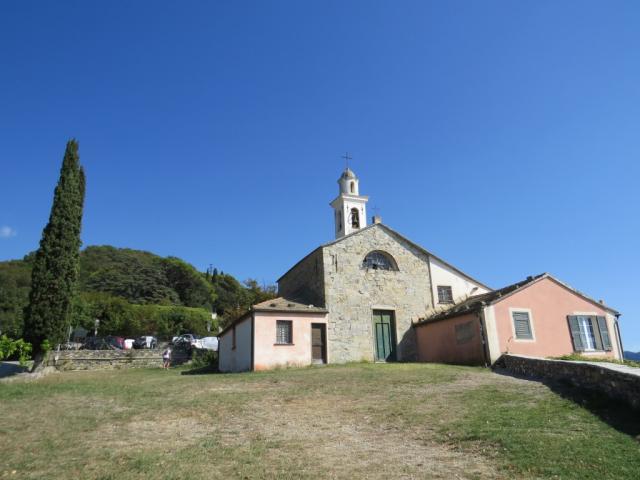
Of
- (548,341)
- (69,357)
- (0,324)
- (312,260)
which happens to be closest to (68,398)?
(312,260)

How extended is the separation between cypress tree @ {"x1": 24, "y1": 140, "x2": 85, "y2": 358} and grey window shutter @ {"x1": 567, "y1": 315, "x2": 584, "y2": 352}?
2281 centimetres

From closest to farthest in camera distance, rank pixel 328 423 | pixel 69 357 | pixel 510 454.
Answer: pixel 510 454, pixel 328 423, pixel 69 357

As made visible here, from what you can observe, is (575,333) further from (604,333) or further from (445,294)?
(445,294)

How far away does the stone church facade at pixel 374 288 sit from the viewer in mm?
22281

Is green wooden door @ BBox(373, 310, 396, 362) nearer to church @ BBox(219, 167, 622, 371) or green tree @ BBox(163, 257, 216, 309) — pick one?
church @ BBox(219, 167, 622, 371)

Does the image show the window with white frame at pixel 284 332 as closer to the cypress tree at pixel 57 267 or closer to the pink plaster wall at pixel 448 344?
the pink plaster wall at pixel 448 344

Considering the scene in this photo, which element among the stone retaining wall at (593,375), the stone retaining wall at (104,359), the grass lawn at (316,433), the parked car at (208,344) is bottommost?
the grass lawn at (316,433)

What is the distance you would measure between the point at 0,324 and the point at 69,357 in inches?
936

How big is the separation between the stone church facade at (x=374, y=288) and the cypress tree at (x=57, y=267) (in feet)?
36.3

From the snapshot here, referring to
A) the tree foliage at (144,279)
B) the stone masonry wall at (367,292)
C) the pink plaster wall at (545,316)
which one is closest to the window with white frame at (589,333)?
the pink plaster wall at (545,316)

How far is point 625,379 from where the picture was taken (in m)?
9.50

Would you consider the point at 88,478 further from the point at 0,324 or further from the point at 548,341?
the point at 0,324

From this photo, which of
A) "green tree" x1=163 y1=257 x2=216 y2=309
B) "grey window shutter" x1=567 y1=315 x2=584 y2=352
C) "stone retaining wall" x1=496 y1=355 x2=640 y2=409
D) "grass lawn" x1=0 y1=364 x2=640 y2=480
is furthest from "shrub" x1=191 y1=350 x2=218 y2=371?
"green tree" x1=163 y1=257 x2=216 y2=309

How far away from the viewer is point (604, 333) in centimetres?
1970
